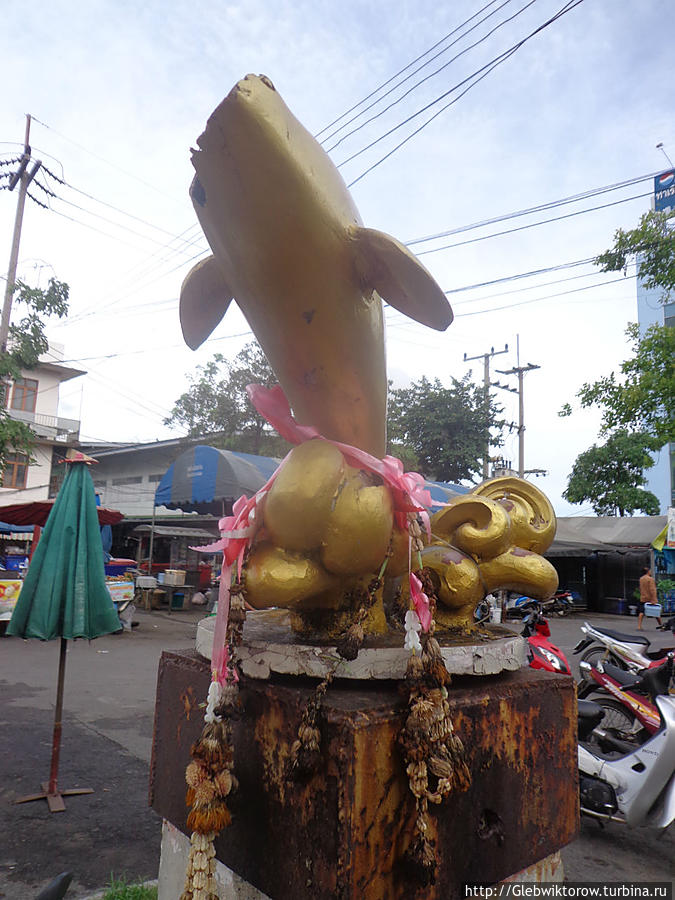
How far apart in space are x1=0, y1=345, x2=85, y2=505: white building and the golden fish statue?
77.6ft

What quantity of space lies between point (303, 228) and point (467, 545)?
908 mm

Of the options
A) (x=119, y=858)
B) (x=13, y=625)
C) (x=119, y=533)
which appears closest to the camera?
(x=119, y=858)

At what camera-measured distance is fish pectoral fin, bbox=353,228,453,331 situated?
127 cm

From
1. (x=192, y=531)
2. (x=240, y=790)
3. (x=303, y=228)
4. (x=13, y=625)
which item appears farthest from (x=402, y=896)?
(x=192, y=531)

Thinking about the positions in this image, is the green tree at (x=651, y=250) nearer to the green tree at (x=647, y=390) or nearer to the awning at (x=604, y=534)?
the green tree at (x=647, y=390)

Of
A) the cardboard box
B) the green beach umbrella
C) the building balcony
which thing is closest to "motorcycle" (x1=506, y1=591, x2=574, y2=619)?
the green beach umbrella

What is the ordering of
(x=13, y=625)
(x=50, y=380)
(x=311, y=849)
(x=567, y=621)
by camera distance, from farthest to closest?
(x=50, y=380) < (x=567, y=621) < (x=13, y=625) < (x=311, y=849)

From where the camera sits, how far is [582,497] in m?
18.4

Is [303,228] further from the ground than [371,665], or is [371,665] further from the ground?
[303,228]

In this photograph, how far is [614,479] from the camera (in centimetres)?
1816

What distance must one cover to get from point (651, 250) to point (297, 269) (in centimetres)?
884

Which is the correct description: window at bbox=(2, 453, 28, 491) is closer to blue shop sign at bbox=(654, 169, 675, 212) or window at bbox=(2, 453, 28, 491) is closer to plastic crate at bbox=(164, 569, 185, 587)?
plastic crate at bbox=(164, 569, 185, 587)

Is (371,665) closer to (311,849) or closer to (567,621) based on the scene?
(311,849)

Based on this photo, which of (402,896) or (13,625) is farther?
(13,625)
